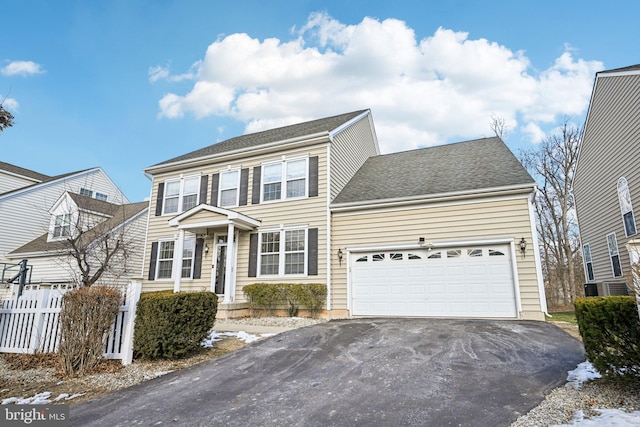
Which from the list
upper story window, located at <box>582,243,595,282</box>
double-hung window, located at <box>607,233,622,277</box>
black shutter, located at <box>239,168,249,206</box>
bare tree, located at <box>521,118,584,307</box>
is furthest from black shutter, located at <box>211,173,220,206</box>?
bare tree, located at <box>521,118,584,307</box>

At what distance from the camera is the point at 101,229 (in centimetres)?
1580

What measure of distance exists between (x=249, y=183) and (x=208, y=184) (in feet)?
6.22

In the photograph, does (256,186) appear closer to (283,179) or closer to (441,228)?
(283,179)

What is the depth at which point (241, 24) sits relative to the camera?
13.1 m

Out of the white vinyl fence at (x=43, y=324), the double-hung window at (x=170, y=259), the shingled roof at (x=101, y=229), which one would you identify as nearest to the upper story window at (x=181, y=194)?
the double-hung window at (x=170, y=259)

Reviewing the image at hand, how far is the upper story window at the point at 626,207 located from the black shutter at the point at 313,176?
32.7ft

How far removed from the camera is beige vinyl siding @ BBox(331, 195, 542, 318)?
948 centimetres

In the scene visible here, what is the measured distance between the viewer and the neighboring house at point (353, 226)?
990 centimetres

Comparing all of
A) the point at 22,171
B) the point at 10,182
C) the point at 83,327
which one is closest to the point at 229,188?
the point at 83,327

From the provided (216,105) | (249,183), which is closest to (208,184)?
(249,183)

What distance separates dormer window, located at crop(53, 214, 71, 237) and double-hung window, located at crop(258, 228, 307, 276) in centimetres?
1204

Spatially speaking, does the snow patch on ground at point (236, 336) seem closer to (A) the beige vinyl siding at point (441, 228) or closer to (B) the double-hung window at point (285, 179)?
(A) the beige vinyl siding at point (441, 228)

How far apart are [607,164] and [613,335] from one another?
38.0ft

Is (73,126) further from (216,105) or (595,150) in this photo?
(595,150)
